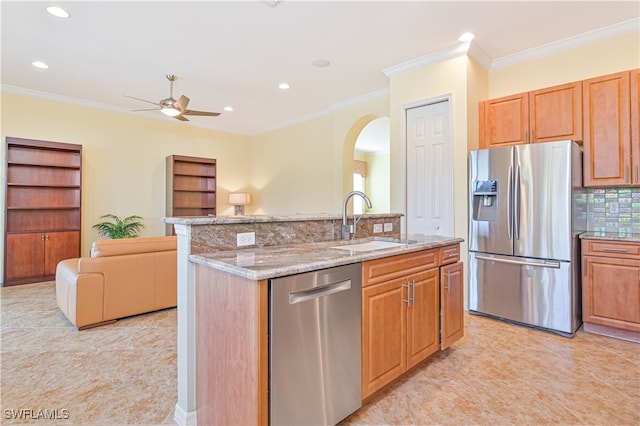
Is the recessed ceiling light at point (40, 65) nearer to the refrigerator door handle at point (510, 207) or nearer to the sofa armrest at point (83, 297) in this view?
the sofa armrest at point (83, 297)

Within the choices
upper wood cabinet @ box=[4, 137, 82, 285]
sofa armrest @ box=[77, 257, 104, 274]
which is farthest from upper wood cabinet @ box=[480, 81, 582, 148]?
upper wood cabinet @ box=[4, 137, 82, 285]

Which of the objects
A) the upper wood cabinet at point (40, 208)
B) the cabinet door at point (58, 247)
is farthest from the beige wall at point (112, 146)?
the cabinet door at point (58, 247)

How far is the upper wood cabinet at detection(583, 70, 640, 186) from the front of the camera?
2.92 m

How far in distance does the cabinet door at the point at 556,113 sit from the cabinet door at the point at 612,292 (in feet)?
4.02

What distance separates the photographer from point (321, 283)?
5.07 ft

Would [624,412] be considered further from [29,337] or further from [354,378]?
[29,337]

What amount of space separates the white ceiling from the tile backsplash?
1.57m

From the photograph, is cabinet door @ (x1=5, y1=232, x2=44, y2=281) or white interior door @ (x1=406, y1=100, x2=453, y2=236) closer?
white interior door @ (x1=406, y1=100, x2=453, y2=236)

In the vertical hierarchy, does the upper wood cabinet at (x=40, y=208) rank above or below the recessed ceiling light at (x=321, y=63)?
below

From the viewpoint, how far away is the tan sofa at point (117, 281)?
3043 millimetres

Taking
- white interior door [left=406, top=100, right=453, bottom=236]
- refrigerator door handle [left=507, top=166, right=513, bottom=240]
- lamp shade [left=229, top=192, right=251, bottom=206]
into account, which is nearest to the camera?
refrigerator door handle [left=507, top=166, right=513, bottom=240]

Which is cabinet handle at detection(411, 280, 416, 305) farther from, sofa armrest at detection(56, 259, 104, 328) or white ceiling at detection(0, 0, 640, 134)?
sofa armrest at detection(56, 259, 104, 328)

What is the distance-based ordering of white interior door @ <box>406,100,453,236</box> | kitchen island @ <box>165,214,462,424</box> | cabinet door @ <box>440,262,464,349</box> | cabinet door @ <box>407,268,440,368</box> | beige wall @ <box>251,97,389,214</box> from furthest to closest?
beige wall @ <box>251,97,389,214</box> < white interior door @ <box>406,100,453,236</box> < cabinet door @ <box>440,262,464,349</box> < cabinet door @ <box>407,268,440,368</box> < kitchen island @ <box>165,214,462,424</box>

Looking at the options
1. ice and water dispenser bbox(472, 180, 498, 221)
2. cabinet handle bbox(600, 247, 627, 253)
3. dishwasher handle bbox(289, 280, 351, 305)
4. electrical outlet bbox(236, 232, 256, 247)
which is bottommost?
dishwasher handle bbox(289, 280, 351, 305)
